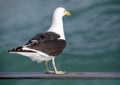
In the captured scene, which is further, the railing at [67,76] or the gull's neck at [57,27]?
the gull's neck at [57,27]

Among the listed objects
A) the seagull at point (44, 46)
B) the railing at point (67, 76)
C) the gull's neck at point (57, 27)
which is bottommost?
the railing at point (67, 76)

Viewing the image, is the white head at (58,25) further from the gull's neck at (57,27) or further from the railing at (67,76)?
the railing at (67,76)

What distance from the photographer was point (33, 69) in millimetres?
2697

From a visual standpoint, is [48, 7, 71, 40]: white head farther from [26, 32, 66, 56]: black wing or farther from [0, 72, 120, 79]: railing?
[0, 72, 120, 79]: railing

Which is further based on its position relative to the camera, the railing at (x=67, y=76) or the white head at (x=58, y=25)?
the white head at (x=58, y=25)

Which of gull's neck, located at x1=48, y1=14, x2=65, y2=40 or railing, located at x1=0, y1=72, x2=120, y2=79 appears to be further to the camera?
gull's neck, located at x1=48, y1=14, x2=65, y2=40

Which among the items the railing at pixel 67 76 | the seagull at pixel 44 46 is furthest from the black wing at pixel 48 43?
the railing at pixel 67 76

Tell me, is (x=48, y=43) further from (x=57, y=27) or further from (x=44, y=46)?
(x=57, y=27)

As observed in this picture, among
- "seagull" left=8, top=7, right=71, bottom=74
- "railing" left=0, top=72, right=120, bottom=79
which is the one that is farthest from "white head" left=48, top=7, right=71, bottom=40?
"railing" left=0, top=72, right=120, bottom=79

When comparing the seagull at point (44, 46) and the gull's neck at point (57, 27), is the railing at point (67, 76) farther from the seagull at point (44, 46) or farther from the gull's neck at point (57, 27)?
the gull's neck at point (57, 27)

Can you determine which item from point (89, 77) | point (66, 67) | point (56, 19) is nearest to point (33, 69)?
point (66, 67)

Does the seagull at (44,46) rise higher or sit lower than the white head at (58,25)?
lower

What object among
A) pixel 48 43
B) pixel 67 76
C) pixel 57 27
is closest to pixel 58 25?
pixel 57 27

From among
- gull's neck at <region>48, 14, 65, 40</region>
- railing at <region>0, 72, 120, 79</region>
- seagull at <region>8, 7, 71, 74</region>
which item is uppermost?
gull's neck at <region>48, 14, 65, 40</region>
